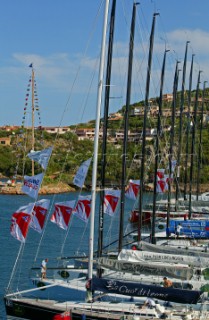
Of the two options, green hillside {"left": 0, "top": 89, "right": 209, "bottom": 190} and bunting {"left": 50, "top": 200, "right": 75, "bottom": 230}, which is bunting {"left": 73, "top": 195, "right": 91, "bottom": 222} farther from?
green hillside {"left": 0, "top": 89, "right": 209, "bottom": 190}

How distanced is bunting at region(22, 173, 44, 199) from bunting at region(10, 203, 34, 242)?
0.87 meters

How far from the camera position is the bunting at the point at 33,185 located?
26833 millimetres

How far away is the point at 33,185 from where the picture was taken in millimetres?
27031

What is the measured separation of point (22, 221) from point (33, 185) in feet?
5.82

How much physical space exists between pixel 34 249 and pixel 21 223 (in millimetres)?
24283

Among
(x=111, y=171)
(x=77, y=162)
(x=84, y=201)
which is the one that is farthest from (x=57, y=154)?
(x=84, y=201)

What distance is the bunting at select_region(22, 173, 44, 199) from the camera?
26.8 m

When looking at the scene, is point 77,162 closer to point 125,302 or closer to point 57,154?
point 57,154

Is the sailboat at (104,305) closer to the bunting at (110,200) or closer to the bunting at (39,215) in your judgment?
the bunting at (39,215)

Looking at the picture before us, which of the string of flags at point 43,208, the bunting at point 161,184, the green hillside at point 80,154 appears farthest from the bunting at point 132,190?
the green hillside at point 80,154

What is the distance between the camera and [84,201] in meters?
30.4

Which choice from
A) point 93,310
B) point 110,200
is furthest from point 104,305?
point 110,200

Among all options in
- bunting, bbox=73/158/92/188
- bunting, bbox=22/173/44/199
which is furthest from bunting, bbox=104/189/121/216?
bunting, bbox=22/173/44/199

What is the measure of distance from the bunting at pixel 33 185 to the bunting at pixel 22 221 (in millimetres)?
867
